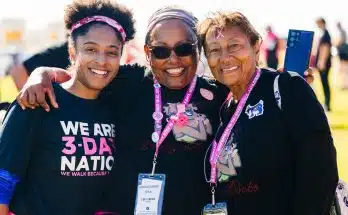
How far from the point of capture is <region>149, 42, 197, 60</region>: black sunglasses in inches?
143

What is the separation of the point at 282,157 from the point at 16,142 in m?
1.42

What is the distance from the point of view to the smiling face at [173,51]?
3.63 meters

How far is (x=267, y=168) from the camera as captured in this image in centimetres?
296

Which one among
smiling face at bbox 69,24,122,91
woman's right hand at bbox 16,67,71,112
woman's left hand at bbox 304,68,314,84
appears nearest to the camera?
woman's right hand at bbox 16,67,71,112

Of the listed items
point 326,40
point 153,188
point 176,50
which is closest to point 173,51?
point 176,50

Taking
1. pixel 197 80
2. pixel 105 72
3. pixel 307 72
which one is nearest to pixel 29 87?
pixel 105 72

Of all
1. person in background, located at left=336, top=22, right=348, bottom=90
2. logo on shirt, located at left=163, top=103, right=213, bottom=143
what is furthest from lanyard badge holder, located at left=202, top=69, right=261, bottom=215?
person in background, located at left=336, top=22, right=348, bottom=90

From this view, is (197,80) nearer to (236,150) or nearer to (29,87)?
(236,150)

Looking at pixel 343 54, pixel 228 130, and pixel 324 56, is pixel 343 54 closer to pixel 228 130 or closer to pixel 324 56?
pixel 324 56

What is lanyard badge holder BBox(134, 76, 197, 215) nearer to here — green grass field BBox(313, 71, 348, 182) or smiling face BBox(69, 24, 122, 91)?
smiling face BBox(69, 24, 122, 91)

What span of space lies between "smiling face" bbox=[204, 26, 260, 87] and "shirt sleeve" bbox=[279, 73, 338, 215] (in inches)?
15.4

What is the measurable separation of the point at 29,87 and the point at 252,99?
129 cm

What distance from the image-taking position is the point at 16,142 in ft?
10.1

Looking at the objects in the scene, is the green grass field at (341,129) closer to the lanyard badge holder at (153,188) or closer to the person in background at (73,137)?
the lanyard badge holder at (153,188)
